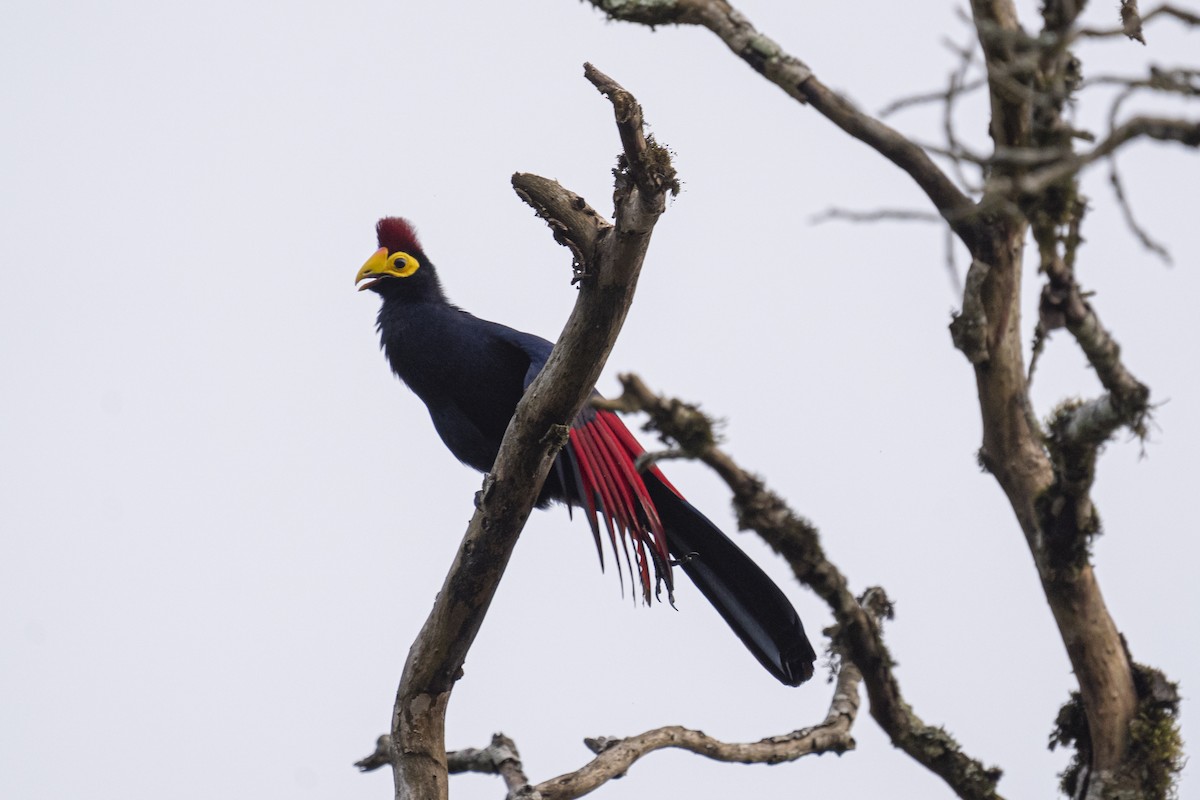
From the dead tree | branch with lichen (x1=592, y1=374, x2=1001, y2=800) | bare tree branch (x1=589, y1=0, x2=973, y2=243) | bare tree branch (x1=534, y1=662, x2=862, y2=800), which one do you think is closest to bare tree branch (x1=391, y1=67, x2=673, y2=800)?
the dead tree

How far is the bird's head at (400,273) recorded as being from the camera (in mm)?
5891

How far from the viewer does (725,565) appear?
464 centimetres

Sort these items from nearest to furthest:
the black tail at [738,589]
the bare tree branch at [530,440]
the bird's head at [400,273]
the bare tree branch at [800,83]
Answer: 1. the bare tree branch at [800,83]
2. the bare tree branch at [530,440]
3. the black tail at [738,589]
4. the bird's head at [400,273]

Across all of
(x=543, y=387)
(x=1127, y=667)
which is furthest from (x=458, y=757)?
(x=1127, y=667)

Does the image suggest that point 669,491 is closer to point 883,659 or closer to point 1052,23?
point 883,659

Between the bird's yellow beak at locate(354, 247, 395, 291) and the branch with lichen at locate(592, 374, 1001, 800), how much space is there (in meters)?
3.57

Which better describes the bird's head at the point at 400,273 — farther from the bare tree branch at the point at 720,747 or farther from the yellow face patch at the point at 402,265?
the bare tree branch at the point at 720,747

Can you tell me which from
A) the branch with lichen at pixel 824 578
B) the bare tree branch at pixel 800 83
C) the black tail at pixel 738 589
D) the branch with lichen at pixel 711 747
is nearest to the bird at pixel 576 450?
the black tail at pixel 738 589

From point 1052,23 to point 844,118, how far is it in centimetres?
52

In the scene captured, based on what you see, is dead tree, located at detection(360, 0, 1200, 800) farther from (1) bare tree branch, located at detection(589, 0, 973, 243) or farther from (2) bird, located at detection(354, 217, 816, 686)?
(2) bird, located at detection(354, 217, 816, 686)

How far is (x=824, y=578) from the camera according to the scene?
8.98 feet

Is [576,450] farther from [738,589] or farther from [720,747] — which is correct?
[720,747]

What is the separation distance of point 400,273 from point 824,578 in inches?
144

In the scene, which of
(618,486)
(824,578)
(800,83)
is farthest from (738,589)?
(800,83)
